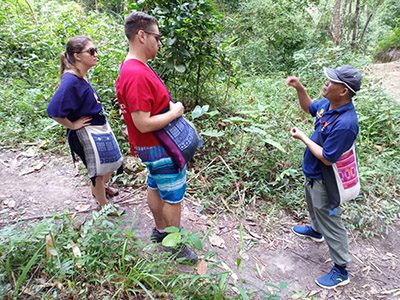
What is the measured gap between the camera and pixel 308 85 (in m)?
6.81

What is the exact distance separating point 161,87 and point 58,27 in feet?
21.4

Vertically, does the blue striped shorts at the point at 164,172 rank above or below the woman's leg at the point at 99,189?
above

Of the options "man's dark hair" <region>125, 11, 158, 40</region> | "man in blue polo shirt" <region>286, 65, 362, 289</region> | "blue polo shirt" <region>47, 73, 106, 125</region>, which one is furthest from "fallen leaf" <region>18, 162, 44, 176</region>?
"man in blue polo shirt" <region>286, 65, 362, 289</region>

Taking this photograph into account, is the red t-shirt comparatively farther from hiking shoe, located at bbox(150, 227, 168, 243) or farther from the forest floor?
the forest floor

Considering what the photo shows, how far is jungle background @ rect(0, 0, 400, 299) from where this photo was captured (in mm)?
1943

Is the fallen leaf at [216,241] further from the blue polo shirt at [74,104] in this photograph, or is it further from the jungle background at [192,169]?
the blue polo shirt at [74,104]

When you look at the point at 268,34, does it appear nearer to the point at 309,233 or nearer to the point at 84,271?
the point at 309,233

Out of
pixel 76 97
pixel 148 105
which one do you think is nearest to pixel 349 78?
pixel 148 105

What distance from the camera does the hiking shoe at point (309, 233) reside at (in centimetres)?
322

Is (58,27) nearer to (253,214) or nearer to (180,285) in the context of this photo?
(253,214)

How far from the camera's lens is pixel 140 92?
6.09 ft

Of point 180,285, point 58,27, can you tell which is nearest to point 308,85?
point 180,285

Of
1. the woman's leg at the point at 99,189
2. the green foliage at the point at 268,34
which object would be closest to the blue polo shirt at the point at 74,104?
the woman's leg at the point at 99,189

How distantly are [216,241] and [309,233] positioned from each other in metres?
1.19
